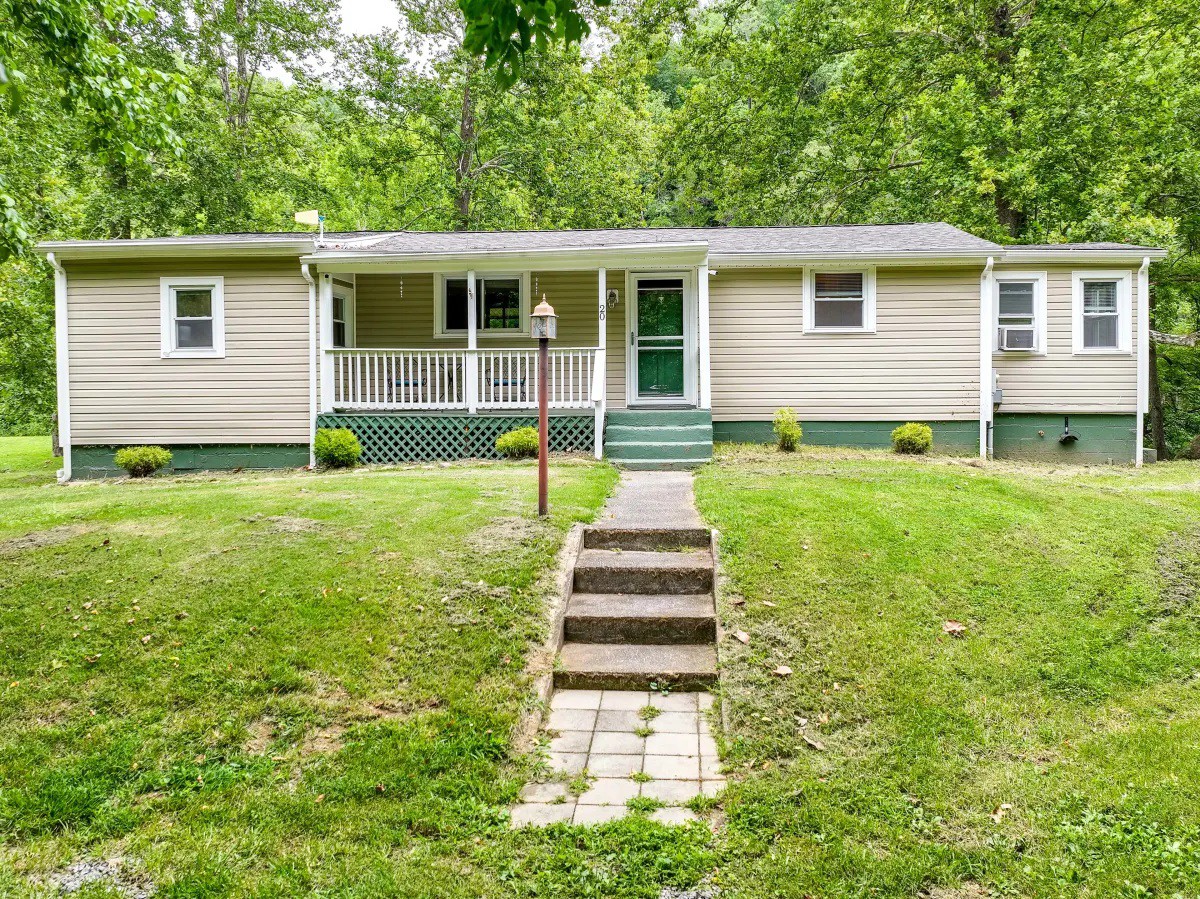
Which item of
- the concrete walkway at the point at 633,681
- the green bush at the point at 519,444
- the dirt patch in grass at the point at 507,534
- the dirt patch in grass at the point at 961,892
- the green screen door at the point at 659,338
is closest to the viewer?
the dirt patch in grass at the point at 961,892

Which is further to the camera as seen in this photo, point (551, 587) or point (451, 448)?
point (451, 448)

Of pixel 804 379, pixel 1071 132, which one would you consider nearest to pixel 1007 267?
pixel 804 379

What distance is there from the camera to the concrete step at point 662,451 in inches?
427

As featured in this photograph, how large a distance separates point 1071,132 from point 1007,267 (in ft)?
19.8

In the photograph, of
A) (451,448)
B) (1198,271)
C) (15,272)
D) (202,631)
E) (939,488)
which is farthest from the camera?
(15,272)

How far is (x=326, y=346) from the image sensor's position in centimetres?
1177

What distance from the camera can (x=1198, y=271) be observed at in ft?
51.9

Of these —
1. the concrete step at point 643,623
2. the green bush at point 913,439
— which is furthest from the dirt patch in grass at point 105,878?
the green bush at point 913,439

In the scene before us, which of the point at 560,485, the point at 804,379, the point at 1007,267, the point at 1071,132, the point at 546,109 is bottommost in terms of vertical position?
the point at 560,485

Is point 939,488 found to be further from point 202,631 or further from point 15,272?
point 15,272

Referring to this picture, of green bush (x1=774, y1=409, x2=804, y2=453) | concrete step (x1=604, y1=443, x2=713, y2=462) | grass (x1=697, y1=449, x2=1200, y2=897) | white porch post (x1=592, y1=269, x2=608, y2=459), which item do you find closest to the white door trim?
white porch post (x1=592, y1=269, x2=608, y2=459)

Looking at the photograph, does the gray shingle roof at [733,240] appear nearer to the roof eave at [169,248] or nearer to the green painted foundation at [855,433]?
the roof eave at [169,248]

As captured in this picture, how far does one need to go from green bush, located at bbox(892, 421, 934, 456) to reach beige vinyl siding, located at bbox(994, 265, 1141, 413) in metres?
2.00

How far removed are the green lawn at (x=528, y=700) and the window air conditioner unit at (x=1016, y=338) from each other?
226 inches
